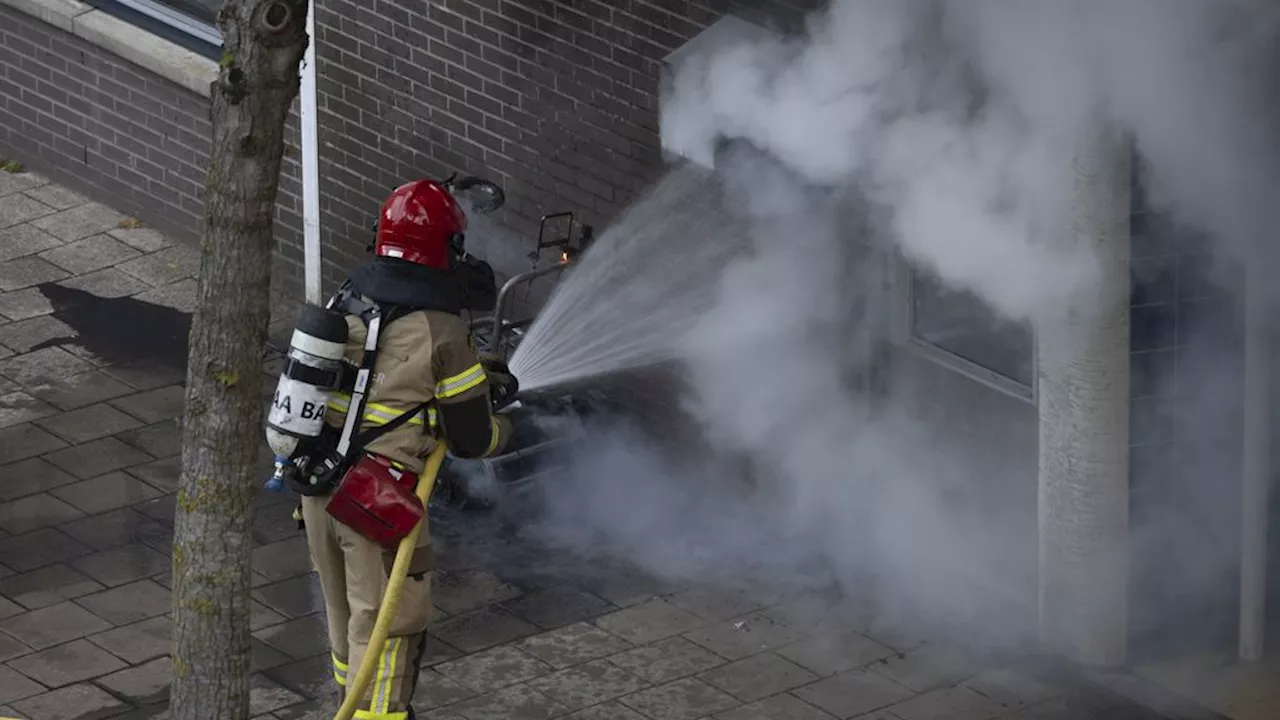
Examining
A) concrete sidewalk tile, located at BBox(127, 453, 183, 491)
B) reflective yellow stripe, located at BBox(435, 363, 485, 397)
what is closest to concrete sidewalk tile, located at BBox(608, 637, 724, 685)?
reflective yellow stripe, located at BBox(435, 363, 485, 397)

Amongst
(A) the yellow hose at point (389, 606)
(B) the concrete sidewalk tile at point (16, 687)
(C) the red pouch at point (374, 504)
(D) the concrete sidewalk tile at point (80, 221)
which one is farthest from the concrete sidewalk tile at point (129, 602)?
(D) the concrete sidewalk tile at point (80, 221)

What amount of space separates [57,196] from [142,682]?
552 centimetres

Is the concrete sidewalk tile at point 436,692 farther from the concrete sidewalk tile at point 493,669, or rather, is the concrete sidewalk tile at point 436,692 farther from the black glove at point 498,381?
the black glove at point 498,381

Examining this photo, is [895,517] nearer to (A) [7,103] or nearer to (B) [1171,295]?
(B) [1171,295]

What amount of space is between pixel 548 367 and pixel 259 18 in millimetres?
3780

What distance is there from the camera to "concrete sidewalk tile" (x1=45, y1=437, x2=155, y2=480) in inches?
398

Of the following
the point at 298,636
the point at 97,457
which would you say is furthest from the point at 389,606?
the point at 97,457

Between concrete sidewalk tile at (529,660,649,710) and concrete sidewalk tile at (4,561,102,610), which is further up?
concrete sidewalk tile at (4,561,102,610)

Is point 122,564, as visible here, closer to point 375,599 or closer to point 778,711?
point 375,599

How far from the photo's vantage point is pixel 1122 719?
7.86 m

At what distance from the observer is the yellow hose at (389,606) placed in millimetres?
7188

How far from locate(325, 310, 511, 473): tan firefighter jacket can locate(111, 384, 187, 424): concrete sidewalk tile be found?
3517 mm

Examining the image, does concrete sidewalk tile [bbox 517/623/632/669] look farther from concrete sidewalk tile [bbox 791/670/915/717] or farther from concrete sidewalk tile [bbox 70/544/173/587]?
concrete sidewalk tile [bbox 70/544/173/587]

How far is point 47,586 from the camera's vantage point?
908 cm
